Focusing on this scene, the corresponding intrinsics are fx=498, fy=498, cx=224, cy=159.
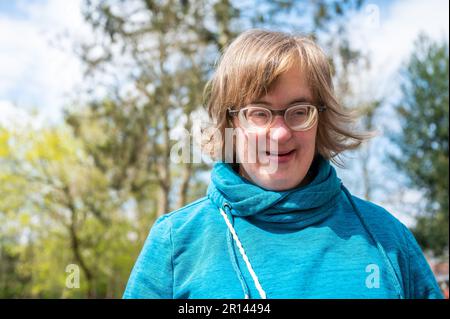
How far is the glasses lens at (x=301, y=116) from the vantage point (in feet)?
4.84

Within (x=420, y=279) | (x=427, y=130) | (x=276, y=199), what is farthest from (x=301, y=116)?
(x=427, y=130)

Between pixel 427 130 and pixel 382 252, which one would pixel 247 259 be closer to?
pixel 382 252

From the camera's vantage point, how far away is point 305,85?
1.53 m

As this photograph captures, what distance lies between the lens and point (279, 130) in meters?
Result: 1.46

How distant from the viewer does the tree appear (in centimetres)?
1415

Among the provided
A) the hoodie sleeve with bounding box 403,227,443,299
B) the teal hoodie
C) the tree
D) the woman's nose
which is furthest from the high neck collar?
the tree

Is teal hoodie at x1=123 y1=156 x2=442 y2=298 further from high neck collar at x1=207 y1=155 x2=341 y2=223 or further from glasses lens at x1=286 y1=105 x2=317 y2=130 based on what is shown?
glasses lens at x1=286 y1=105 x2=317 y2=130

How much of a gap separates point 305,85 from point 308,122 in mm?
122

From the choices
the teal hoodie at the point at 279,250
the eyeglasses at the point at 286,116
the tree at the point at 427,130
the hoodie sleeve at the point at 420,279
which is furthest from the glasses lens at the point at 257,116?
the tree at the point at 427,130

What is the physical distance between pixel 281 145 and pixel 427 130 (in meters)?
15.0

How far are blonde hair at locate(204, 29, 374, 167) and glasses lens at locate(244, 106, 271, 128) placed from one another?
4 centimetres

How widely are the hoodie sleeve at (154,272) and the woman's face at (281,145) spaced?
13.3 inches
